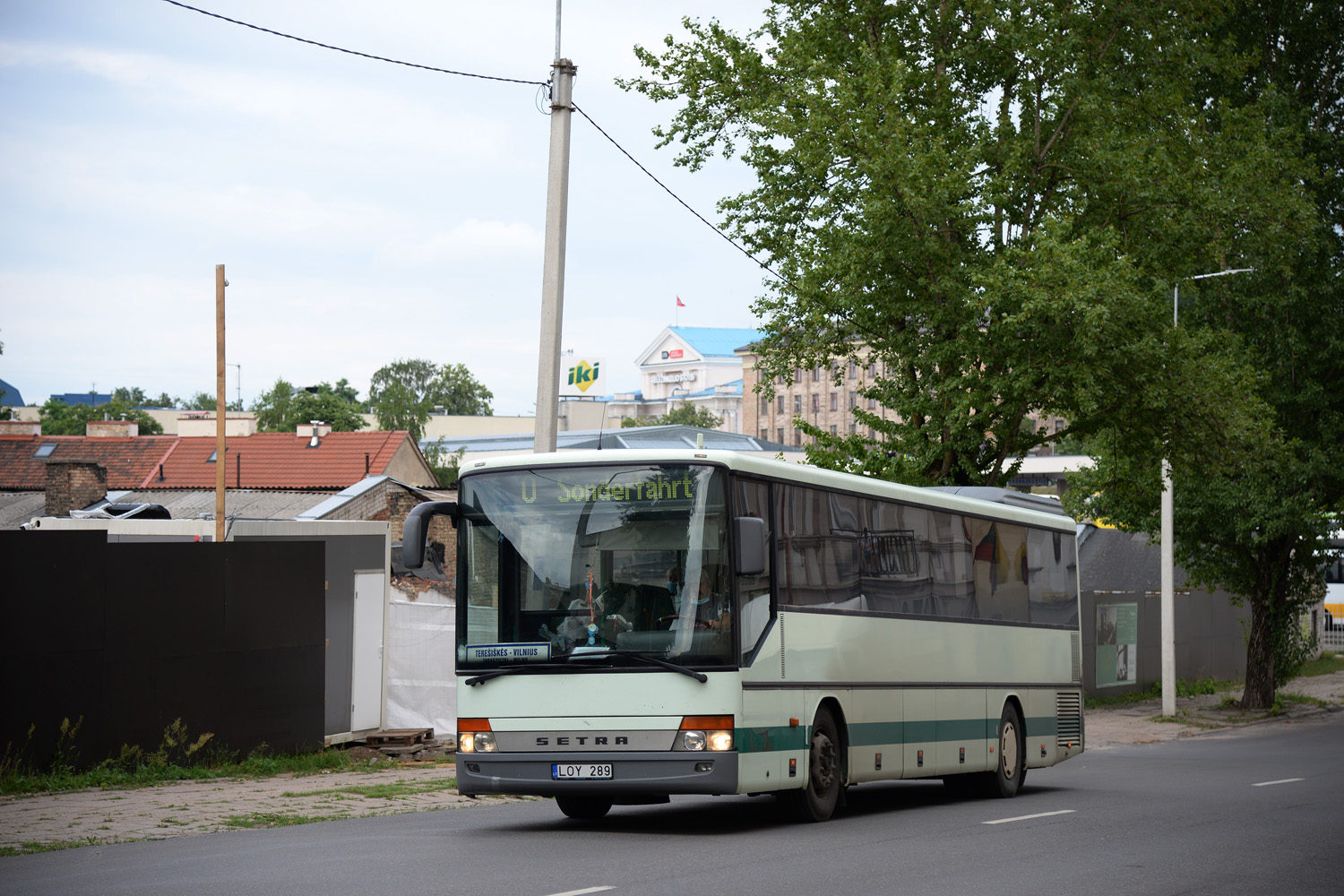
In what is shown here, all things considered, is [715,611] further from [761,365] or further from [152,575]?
[761,365]

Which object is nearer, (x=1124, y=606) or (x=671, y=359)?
(x=1124, y=606)

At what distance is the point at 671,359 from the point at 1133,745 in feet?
570

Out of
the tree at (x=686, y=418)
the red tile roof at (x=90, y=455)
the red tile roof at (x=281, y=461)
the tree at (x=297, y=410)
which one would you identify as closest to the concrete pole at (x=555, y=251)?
the red tile roof at (x=281, y=461)

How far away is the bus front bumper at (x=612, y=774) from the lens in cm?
1125

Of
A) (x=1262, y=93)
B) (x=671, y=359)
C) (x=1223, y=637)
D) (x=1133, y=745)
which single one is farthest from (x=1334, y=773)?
(x=671, y=359)

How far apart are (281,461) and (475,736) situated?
48435mm

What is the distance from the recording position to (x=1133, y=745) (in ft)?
89.3

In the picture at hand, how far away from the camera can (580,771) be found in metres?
11.5

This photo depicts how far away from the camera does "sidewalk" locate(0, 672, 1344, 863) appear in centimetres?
1169

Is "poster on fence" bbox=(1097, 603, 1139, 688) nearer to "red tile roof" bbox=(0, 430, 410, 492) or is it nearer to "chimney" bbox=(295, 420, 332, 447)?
"red tile roof" bbox=(0, 430, 410, 492)

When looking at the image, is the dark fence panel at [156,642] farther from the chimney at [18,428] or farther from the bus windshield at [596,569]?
the chimney at [18,428]

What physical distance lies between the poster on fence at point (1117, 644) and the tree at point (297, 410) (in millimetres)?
81884

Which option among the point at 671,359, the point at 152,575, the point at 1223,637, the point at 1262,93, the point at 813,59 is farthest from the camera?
the point at 671,359

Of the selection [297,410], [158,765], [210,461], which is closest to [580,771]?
[158,765]
